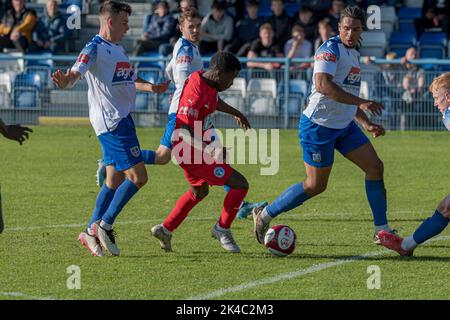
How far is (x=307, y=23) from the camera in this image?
23.4 m

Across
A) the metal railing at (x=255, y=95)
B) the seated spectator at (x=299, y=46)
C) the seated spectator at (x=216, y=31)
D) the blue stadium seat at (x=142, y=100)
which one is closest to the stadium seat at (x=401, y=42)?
the seated spectator at (x=299, y=46)

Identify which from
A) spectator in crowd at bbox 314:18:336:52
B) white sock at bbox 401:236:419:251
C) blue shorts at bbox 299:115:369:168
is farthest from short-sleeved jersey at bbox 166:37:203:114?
spectator in crowd at bbox 314:18:336:52

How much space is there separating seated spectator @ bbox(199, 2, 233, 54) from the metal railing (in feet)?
5.33

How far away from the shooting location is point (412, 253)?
31.4 feet

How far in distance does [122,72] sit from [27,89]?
1232 cm

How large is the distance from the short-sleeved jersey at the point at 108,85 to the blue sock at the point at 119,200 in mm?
521

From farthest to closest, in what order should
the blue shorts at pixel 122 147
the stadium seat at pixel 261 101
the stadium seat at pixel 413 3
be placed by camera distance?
the stadium seat at pixel 413 3 < the stadium seat at pixel 261 101 < the blue shorts at pixel 122 147

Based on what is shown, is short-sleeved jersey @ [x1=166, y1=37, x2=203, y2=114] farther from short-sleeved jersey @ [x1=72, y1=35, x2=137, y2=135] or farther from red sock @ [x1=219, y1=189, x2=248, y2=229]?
red sock @ [x1=219, y1=189, x2=248, y2=229]

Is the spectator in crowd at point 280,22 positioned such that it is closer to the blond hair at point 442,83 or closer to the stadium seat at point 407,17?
the stadium seat at point 407,17

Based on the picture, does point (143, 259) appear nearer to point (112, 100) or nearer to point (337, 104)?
point (112, 100)

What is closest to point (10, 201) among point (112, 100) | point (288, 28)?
point (112, 100)

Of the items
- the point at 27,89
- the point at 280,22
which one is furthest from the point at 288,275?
the point at 280,22

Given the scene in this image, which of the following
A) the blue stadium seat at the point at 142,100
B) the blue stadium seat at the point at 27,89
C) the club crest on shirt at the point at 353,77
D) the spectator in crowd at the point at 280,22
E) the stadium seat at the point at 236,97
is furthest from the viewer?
the spectator in crowd at the point at 280,22

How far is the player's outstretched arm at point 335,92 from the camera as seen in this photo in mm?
9377
